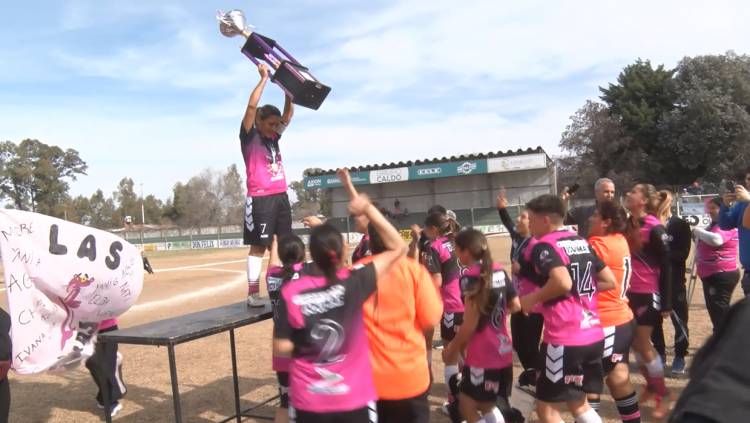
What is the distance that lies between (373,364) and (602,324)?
1905 mm

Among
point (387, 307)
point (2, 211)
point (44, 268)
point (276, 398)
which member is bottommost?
point (276, 398)

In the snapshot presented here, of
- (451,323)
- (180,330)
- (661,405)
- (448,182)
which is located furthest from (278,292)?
(448,182)

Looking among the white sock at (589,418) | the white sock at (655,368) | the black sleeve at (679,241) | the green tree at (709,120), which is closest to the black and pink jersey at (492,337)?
the white sock at (589,418)

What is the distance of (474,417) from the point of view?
167 inches

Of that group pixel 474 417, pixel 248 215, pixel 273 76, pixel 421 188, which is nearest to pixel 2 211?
pixel 248 215

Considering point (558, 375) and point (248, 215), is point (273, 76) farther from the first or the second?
point (558, 375)

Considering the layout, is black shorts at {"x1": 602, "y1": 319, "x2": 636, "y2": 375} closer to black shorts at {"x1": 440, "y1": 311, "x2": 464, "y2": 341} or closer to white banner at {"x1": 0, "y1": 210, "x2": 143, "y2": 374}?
black shorts at {"x1": 440, "y1": 311, "x2": 464, "y2": 341}

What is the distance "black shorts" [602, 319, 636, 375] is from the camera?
4328mm

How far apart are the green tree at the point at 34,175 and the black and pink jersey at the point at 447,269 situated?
82505 mm

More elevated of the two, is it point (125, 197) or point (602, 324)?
point (125, 197)

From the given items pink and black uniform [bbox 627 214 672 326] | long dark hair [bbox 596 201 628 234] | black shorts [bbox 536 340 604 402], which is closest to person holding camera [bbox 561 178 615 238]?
long dark hair [bbox 596 201 628 234]

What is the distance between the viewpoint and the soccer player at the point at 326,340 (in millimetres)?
3010

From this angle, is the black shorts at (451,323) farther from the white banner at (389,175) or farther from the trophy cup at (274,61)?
the white banner at (389,175)

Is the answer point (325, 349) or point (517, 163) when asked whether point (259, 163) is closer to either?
point (325, 349)
